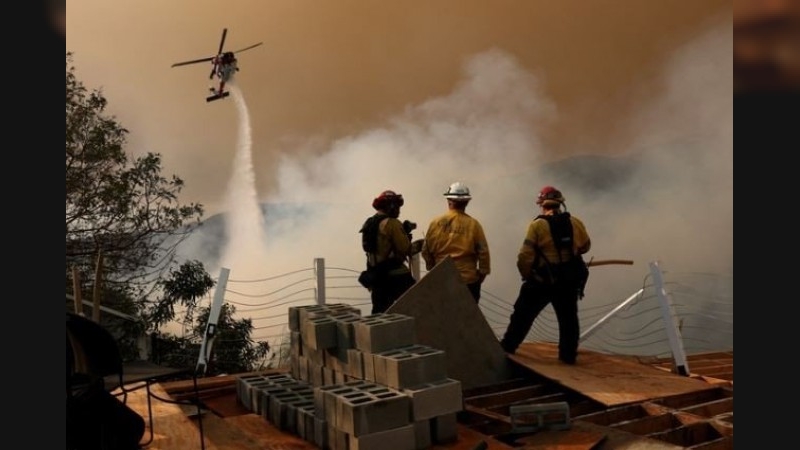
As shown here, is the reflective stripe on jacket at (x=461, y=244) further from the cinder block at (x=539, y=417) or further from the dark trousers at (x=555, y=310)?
the cinder block at (x=539, y=417)

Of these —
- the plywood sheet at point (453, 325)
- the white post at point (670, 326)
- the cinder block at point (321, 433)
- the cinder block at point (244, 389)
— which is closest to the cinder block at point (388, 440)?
the cinder block at point (321, 433)

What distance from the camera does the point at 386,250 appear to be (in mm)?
6324

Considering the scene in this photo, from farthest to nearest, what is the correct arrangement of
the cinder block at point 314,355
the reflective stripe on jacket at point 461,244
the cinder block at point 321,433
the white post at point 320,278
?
1. the white post at point 320,278
2. the reflective stripe on jacket at point 461,244
3. the cinder block at point 314,355
4. the cinder block at point 321,433

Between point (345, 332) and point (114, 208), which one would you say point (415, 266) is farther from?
point (114, 208)

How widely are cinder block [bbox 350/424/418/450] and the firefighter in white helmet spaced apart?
2594 millimetres

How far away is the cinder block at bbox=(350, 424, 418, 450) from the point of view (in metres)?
3.75

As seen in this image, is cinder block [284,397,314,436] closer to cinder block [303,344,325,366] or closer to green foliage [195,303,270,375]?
cinder block [303,344,325,366]

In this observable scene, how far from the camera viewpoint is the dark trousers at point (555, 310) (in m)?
6.17

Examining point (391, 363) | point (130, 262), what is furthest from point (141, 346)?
point (391, 363)

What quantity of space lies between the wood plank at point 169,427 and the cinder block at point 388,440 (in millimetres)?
1021

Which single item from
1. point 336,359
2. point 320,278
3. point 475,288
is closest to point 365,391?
point 336,359

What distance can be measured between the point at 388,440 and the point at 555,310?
291cm

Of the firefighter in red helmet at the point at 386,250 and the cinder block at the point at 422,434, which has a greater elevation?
the firefighter in red helmet at the point at 386,250

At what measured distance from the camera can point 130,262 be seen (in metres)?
13.9
